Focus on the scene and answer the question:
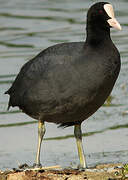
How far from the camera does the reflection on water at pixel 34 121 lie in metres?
7.98

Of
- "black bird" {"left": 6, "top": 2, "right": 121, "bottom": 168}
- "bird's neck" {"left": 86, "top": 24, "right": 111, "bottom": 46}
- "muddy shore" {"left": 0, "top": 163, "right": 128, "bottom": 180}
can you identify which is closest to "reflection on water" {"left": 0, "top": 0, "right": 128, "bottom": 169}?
"black bird" {"left": 6, "top": 2, "right": 121, "bottom": 168}

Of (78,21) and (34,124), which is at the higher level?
(78,21)

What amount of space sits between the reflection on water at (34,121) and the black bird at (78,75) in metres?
0.81

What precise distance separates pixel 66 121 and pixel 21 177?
1.01 m

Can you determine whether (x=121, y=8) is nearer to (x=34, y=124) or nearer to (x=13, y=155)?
(x=34, y=124)

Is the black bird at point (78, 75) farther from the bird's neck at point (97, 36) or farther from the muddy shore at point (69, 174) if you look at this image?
the muddy shore at point (69, 174)

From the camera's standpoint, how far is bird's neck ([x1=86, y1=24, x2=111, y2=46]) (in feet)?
22.4

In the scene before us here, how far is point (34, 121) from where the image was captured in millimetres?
9102

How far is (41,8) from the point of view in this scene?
625 inches

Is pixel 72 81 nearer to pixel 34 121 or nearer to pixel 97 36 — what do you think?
pixel 97 36

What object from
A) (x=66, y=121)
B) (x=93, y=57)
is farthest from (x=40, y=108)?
(x=93, y=57)

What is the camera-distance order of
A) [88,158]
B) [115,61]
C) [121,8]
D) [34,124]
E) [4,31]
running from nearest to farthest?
[115,61] → [88,158] → [34,124] → [4,31] → [121,8]

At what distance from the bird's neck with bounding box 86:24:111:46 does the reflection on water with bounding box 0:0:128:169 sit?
4.91 ft

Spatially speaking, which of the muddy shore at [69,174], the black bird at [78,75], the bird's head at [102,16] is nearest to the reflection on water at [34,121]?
the black bird at [78,75]
